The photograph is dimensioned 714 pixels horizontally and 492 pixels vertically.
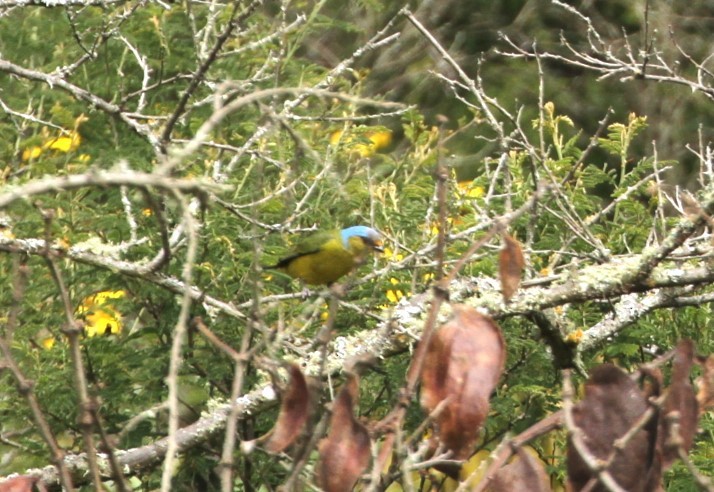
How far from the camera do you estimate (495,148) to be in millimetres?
9766

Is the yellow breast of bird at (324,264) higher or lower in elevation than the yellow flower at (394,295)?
lower

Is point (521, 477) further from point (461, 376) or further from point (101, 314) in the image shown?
point (101, 314)

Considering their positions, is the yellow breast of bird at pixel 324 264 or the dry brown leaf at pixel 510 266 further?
the yellow breast of bird at pixel 324 264

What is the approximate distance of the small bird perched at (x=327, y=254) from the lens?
15.0 ft

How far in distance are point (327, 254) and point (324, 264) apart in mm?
66

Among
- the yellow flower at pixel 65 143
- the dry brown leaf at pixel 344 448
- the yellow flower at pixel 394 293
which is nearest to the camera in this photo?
the dry brown leaf at pixel 344 448

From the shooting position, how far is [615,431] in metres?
1.74

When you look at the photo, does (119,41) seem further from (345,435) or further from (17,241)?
(345,435)

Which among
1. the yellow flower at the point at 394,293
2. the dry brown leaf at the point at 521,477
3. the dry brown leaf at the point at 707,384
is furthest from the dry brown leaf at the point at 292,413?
the yellow flower at the point at 394,293

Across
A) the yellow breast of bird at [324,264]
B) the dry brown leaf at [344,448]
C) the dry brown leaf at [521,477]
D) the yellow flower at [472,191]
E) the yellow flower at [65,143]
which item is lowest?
the yellow breast of bird at [324,264]

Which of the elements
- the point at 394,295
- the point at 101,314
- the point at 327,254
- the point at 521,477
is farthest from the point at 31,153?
the point at 521,477

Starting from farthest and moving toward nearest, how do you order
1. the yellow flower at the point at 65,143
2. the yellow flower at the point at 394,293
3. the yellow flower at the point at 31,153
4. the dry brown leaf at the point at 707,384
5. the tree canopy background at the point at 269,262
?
the yellow flower at the point at 31,153 < the yellow flower at the point at 65,143 < the yellow flower at the point at 394,293 < the tree canopy background at the point at 269,262 < the dry brown leaf at the point at 707,384

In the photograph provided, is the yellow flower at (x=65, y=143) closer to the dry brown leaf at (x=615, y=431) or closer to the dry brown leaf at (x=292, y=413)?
the dry brown leaf at (x=292, y=413)

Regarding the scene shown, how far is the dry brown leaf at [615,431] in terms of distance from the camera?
1710 mm
